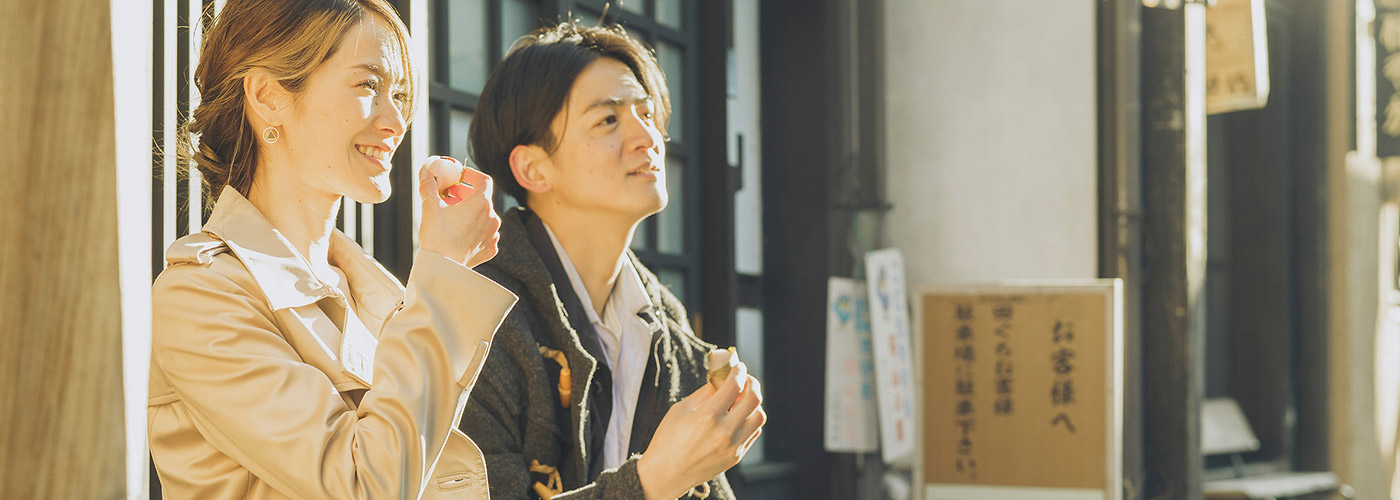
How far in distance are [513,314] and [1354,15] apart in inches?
325

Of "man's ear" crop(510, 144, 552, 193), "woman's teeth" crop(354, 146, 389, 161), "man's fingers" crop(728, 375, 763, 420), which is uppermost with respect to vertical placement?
"man's ear" crop(510, 144, 552, 193)

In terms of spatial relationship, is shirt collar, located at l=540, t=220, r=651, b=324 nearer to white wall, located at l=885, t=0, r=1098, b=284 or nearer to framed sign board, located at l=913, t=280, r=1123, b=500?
framed sign board, located at l=913, t=280, r=1123, b=500

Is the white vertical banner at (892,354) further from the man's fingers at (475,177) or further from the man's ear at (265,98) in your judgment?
the man's ear at (265,98)

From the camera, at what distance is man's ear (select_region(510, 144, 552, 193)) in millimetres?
2758

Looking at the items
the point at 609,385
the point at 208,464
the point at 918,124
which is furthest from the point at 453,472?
the point at 918,124

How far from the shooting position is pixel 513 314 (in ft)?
8.21

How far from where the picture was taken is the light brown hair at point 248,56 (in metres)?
1.77

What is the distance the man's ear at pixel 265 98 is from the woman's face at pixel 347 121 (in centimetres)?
1

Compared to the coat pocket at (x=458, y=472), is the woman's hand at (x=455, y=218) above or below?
above

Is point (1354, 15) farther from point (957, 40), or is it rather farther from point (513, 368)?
point (513, 368)

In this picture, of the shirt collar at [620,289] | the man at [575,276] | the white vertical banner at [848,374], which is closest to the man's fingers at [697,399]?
the man at [575,276]

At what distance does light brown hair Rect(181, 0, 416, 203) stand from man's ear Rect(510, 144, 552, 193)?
2.77 ft

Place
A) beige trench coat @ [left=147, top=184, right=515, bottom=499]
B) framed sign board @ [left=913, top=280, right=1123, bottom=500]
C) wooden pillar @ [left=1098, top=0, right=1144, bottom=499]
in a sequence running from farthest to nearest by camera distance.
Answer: wooden pillar @ [left=1098, top=0, right=1144, bottom=499] < framed sign board @ [left=913, top=280, right=1123, bottom=500] < beige trench coat @ [left=147, top=184, right=515, bottom=499]

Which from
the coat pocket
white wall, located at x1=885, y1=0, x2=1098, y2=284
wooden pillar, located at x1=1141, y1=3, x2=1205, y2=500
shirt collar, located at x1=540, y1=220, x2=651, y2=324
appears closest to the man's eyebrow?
shirt collar, located at x1=540, y1=220, x2=651, y2=324
